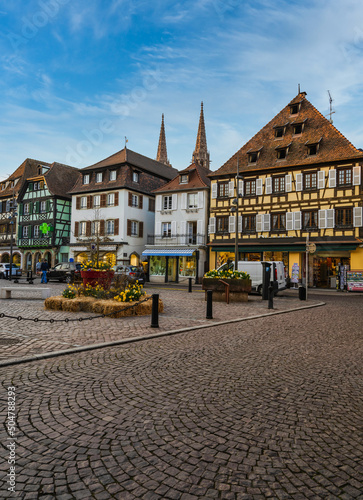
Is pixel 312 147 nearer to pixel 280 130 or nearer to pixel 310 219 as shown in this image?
pixel 280 130

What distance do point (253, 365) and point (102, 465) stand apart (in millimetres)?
3359

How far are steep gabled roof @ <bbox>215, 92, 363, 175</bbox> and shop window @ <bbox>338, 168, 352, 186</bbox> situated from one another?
951mm

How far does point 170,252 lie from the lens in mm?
35062

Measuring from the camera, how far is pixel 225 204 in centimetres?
3353

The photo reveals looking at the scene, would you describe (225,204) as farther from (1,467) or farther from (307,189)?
(1,467)

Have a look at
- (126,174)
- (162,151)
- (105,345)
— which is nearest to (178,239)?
(126,174)

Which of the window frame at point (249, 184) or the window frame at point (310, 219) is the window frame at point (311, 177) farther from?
the window frame at point (249, 184)

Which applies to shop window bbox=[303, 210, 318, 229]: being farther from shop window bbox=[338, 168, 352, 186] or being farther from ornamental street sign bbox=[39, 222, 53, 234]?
ornamental street sign bbox=[39, 222, 53, 234]

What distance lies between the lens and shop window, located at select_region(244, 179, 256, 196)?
32219mm

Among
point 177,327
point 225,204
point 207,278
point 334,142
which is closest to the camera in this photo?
point 177,327

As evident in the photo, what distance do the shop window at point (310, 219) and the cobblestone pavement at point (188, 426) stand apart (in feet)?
78.8

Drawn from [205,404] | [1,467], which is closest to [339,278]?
[205,404]

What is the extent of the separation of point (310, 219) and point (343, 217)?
2.37 meters

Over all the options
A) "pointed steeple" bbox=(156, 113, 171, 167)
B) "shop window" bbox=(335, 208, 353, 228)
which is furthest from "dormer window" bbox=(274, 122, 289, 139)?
"pointed steeple" bbox=(156, 113, 171, 167)
